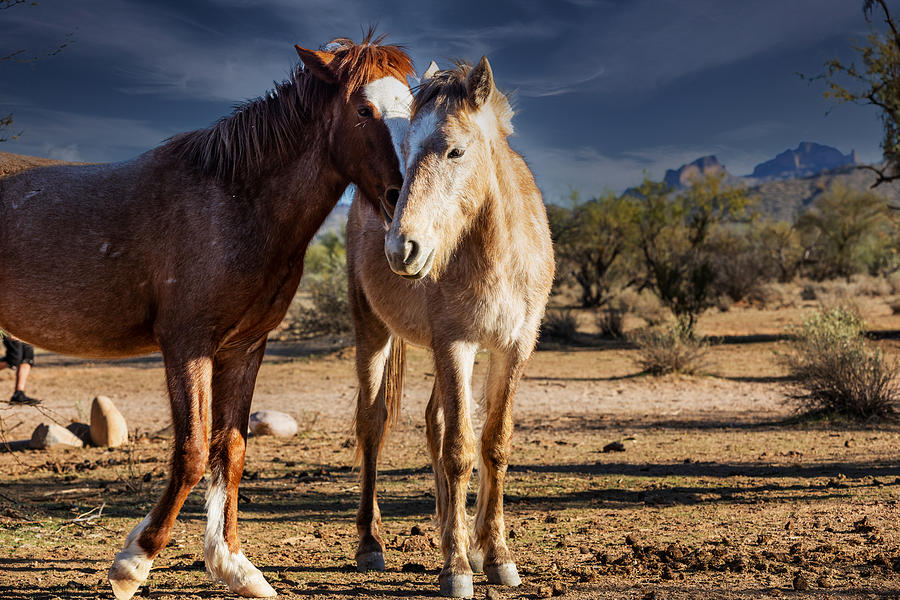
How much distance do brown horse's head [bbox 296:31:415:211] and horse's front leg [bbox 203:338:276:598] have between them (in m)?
1.07

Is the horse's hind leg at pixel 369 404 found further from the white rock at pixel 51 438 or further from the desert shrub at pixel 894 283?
the desert shrub at pixel 894 283

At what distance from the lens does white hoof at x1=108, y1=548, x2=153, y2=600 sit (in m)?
3.29

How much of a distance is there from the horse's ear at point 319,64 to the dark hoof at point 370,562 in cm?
276

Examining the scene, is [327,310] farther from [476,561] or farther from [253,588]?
[253,588]

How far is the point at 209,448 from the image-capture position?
364 cm

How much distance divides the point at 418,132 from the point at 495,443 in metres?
1.85

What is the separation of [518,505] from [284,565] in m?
2.19

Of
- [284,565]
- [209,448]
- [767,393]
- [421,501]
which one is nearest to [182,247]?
[209,448]

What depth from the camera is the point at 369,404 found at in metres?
5.17

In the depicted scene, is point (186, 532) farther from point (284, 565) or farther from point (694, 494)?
point (694, 494)

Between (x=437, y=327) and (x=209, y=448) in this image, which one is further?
(x=437, y=327)

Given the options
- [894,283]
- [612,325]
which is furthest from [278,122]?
[894,283]

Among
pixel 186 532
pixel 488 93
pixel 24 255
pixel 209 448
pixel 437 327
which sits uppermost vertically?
pixel 488 93

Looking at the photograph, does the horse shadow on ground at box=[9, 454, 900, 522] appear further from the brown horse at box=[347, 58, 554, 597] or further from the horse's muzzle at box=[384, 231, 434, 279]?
the horse's muzzle at box=[384, 231, 434, 279]
